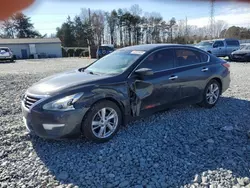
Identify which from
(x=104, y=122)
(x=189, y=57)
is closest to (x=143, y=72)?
(x=104, y=122)

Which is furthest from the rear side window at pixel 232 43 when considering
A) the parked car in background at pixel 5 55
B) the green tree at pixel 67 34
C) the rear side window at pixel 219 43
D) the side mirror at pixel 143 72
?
the green tree at pixel 67 34

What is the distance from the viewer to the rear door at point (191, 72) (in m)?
4.61

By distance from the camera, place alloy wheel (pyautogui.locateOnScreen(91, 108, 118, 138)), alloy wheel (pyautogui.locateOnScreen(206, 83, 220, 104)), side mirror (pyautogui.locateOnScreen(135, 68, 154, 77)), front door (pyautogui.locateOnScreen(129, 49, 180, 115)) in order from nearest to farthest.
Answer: alloy wheel (pyautogui.locateOnScreen(91, 108, 118, 138))
side mirror (pyautogui.locateOnScreen(135, 68, 154, 77))
front door (pyautogui.locateOnScreen(129, 49, 180, 115))
alloy wheel (pyautogui.locateOnScreen(206, 83, 220, 104))

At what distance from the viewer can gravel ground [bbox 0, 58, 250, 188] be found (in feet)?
8.99

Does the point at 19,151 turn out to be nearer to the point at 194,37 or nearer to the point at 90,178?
the point at 90,178

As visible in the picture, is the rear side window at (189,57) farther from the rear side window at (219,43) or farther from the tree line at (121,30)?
the tree line at (121,30)

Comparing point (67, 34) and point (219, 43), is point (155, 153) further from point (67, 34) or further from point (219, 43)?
point (67, 34)

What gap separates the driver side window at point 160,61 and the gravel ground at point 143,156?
103 centimetres

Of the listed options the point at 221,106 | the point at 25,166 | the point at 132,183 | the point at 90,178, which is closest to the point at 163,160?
the point at 132,183

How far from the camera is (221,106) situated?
17.4 feet

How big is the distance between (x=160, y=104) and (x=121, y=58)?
118 cm

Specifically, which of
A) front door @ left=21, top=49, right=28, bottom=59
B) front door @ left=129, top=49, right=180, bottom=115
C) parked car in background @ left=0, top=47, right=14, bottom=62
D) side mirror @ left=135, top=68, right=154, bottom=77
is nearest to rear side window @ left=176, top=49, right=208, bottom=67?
front door @ left=129, top=49, right=180, bottom=115

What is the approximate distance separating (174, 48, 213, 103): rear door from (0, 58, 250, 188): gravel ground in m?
0.52

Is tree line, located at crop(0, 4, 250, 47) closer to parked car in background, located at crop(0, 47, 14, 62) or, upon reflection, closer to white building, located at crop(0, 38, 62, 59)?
white building, located at crop(0, 38, 62, 59)
